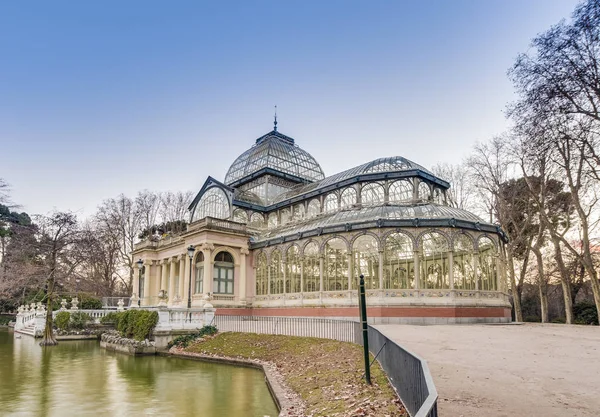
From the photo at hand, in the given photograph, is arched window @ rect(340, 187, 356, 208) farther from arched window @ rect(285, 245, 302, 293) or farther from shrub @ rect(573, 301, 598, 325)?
shrub @ rect(573, 301, 598, 325)

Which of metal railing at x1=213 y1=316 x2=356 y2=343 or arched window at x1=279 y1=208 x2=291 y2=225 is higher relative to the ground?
arched window at x1=279 y1=208 x2=291 y2=225

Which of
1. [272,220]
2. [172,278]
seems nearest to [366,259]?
[272,220]

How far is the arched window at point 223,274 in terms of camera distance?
30.8 meters

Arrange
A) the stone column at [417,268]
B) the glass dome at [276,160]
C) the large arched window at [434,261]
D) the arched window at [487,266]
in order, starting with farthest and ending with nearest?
1. the glass dome at [276,160]
2. the arched window at [487,266]
3. the large arched window at [434,261]
4. the stone column at [417,268]

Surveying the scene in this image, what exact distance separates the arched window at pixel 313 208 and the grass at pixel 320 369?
14311 millimetres

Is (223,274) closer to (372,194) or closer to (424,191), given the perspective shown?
(372,194)

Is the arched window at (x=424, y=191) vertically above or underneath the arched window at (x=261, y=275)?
above

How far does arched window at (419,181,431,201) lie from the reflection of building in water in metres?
0.08

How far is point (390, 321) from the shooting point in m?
23.1

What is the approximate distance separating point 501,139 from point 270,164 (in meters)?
19.1

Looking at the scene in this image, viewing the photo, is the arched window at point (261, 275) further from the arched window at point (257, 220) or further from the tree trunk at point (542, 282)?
the tree trunk at point (542, 282)

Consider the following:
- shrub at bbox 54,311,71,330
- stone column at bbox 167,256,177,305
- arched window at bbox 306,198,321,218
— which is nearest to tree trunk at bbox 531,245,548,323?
arched window at bbox 306,198,321,218

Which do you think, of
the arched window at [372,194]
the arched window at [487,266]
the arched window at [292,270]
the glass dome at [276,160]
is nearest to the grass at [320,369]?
the arched window at [292,270]

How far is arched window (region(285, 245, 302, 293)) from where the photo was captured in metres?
28.3
